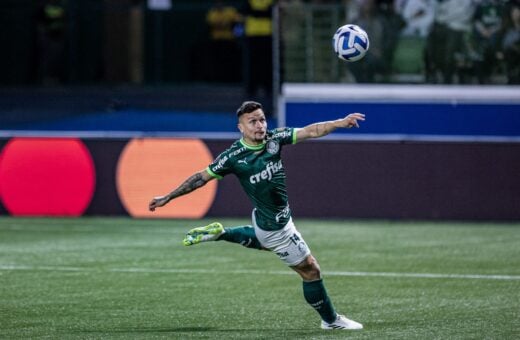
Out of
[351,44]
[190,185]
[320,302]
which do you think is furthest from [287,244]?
[351,44]

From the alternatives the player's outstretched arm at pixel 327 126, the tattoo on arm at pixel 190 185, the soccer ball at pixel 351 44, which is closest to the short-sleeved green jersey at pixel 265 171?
the player's outstretched arm at pixel 327 126

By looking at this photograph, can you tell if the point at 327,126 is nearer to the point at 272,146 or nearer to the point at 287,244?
the point at 272,146

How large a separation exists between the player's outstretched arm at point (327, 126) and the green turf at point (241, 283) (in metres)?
1.58

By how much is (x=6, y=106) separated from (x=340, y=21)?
24.4 ft

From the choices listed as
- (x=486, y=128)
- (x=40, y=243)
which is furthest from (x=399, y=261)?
(x=486, y=128)

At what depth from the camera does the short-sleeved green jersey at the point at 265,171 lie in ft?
33.0

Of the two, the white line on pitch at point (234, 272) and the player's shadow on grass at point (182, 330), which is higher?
the player's shadow on grass at point (182, 330)

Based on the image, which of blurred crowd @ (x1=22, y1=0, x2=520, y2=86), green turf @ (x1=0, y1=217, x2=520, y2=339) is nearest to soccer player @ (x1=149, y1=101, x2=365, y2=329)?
green turf @ (x1=0, y1=217, x2=520, y2=339)

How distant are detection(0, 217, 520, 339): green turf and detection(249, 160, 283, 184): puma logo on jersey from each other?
3.95 ft

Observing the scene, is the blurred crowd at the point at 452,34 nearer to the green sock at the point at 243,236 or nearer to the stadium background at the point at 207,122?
the stadium background at the point at 207,122

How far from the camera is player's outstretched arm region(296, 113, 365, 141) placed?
960 centimetres

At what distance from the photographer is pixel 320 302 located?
9891mm

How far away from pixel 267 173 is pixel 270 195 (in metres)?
0.18

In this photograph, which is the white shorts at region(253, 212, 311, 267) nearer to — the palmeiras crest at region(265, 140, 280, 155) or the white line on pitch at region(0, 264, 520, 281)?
the palmeiras crest at region(265, 140, 280, 155)
